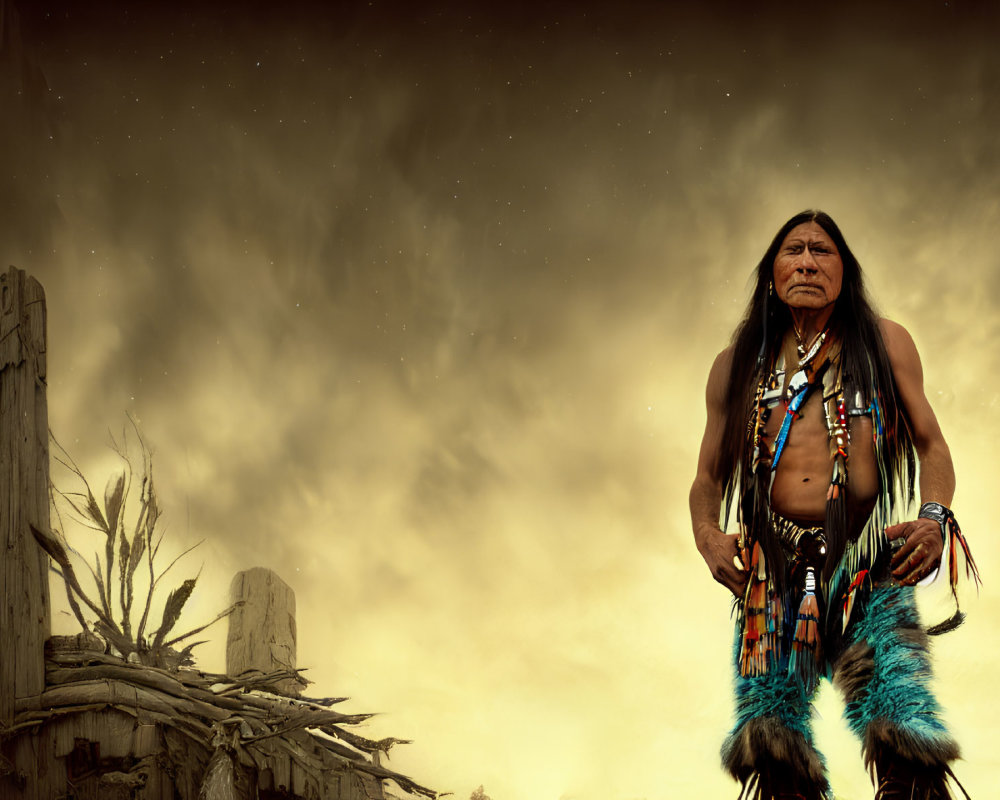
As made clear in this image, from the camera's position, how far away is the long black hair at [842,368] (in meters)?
3.66

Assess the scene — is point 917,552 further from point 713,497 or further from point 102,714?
point 102,714

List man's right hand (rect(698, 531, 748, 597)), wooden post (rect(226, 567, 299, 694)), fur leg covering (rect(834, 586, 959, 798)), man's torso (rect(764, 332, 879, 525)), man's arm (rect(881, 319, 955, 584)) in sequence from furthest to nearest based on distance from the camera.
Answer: wooden post (rect(226, 567, 299, 694))
man's right hand (rect(698, 531, 748, 597))
man's torso (rect(764, 332, 879, 525))
man's arm (rect(881, 319, 955, 584))
fur leg covering (rect(834, 586, 959, 798))

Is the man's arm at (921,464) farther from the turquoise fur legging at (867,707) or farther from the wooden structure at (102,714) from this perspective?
the wooden structure at (102,714)

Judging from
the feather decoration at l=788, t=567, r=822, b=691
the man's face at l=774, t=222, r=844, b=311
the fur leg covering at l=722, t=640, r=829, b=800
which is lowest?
the fur leg covering at l=722, t=640, r=829, b=800

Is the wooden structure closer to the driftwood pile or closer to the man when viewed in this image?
the driftwood pile

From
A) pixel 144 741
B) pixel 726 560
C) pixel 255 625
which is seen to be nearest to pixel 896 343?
pixel 726 560

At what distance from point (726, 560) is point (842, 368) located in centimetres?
71

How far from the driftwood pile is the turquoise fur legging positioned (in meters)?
1.16

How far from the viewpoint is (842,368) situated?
3.71m

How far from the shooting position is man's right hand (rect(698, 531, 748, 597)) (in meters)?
3.71

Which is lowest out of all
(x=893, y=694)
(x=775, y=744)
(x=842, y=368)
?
(x=775, y=744)

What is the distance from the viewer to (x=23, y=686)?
12.3ft

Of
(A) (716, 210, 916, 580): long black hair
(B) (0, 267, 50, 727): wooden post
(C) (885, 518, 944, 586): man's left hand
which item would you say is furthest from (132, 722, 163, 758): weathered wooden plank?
(C) (885, 518, 944, 586): man's left hand

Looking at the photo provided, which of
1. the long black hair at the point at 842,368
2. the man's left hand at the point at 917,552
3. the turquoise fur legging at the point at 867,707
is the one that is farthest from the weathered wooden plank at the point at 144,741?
the man's left hand at the point at 917,552
